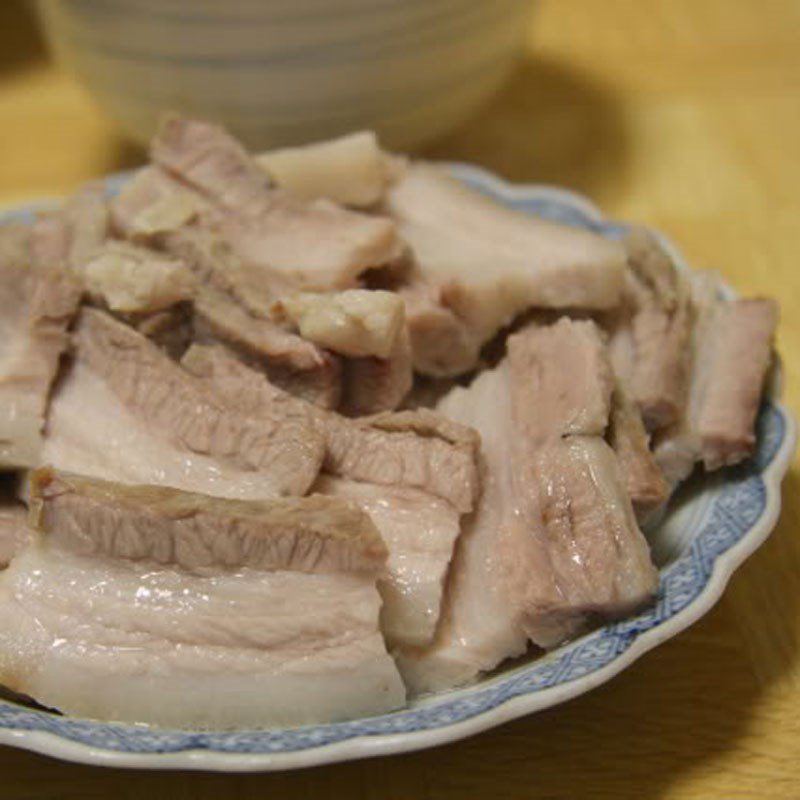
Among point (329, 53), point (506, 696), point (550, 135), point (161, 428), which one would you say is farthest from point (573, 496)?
point (550, 135)

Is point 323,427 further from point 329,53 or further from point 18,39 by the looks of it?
point 18,39

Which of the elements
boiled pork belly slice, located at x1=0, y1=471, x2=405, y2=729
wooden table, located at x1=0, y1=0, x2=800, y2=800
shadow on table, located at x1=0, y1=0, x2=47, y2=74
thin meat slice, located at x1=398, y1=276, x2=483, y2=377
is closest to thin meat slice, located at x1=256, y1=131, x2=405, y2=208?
thin meat slice, located at x1=398, y1=276, x2=483, y2=377

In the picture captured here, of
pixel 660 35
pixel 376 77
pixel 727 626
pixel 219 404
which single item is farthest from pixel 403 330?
pixel 660 35

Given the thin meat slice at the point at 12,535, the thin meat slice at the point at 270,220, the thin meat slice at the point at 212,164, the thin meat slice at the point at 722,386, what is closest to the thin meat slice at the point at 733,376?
the thin meat slice at the point at 722,386

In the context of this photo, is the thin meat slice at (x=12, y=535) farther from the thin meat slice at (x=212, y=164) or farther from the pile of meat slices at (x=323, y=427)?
the thin meat slice at (x=212, y=164)

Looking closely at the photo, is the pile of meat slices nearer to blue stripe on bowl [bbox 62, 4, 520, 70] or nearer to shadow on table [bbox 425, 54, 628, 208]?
blue stripe on bowl [bbox 62, 4, 520, 70]

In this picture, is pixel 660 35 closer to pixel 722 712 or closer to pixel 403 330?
pixel 403 330
